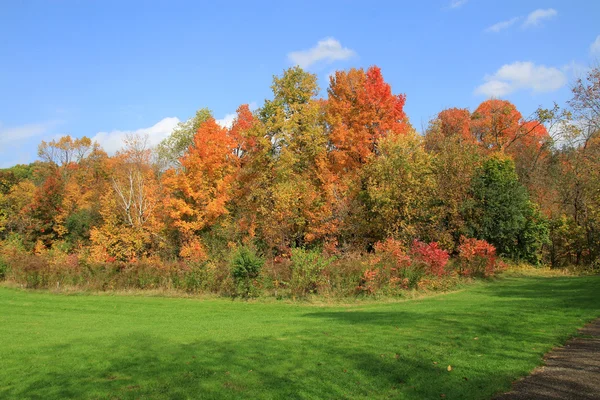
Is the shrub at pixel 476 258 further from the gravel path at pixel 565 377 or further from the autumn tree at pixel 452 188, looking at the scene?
the gravel path at pixel 565 377

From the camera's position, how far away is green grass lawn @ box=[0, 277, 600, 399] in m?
7.22

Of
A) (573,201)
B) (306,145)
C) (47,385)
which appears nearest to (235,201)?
(306,145)

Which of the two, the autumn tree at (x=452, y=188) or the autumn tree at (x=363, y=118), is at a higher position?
the autumn tree at (x=363, y=118)

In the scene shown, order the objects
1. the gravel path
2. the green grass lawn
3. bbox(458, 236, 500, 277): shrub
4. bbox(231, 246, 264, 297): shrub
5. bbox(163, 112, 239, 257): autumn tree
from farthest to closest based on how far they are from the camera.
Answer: bbox(163, 112, 239, 257): autumn tree → bbox(458, 236, 500, 277): shrub → bbox(231, 246, 264, 297): shrub → the green grass lawn → the gravel path

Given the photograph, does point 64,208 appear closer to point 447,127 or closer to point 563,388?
point 447,127

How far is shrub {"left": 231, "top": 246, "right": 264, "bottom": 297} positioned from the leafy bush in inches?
83.1

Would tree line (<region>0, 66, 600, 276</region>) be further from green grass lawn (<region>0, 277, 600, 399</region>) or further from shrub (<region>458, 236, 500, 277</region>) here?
green grass lawn (<region>0, 277, 600, 399</region>)

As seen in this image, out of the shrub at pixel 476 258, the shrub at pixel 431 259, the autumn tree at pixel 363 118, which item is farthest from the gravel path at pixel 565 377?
the autumn tree at pixel 363 118

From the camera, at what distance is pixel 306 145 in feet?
109

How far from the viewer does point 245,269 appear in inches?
914

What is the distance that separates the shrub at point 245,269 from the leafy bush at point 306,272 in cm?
211

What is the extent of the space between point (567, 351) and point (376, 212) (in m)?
20.5

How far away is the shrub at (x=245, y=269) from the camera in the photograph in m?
23.2

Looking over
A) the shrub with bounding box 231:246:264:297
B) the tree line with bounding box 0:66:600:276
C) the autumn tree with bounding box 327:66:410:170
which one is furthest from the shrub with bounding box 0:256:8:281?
the autumn tree with bounding box 327:66:410:170
